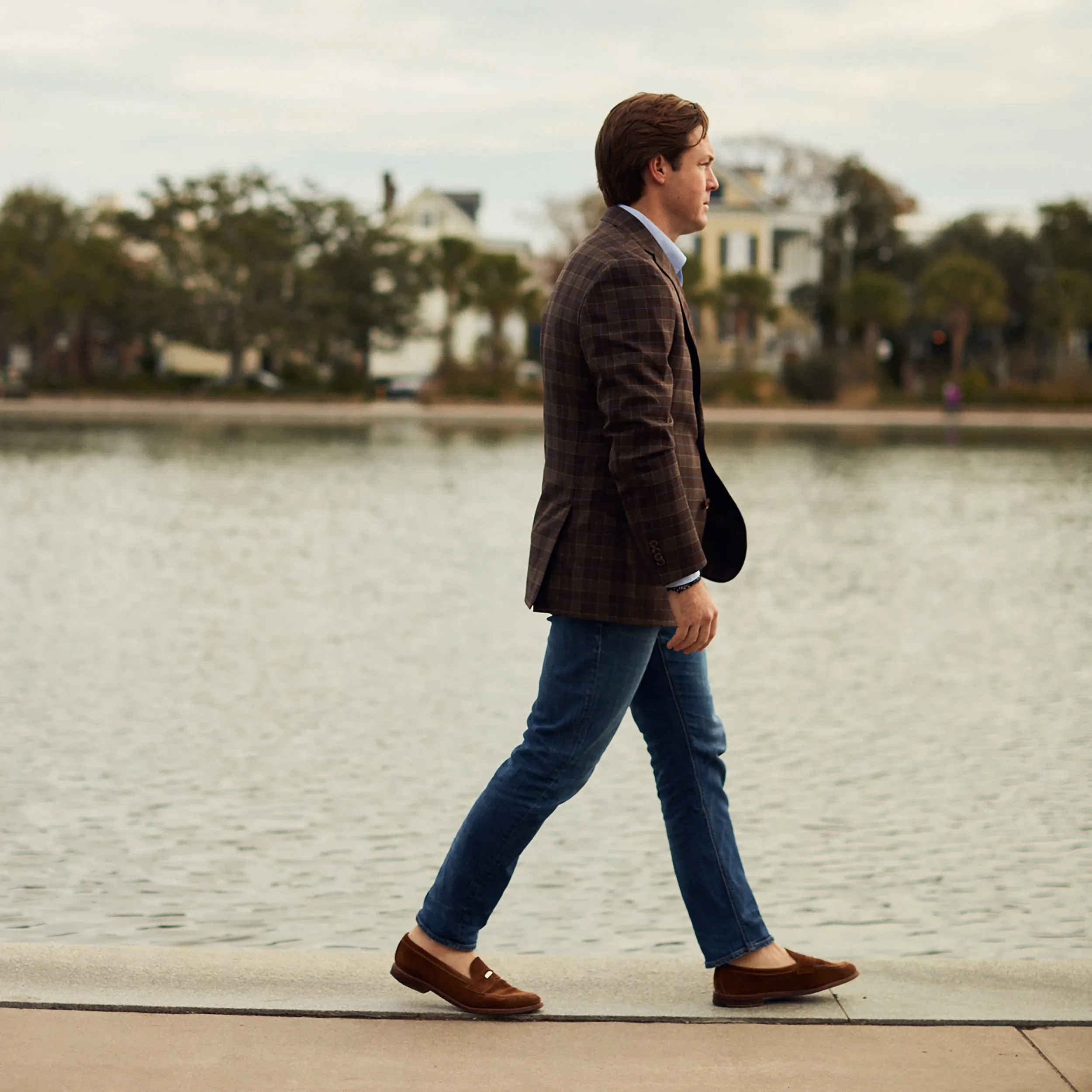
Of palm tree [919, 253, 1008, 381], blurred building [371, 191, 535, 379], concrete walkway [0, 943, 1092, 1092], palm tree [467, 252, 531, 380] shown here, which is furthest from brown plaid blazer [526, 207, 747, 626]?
blurred building [371, 191, 535, 379]

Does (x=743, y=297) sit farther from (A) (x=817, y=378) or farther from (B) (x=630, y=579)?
(B) (x=630, y=579)

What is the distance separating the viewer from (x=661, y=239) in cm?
393

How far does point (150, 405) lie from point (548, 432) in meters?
58.3

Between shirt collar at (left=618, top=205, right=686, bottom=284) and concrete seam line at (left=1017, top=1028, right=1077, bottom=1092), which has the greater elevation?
shirt collar at (left=618, top=205, right=686, bottom=284)

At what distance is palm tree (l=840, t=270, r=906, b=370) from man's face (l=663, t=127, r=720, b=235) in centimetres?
6402

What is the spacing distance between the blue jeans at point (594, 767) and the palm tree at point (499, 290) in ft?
209

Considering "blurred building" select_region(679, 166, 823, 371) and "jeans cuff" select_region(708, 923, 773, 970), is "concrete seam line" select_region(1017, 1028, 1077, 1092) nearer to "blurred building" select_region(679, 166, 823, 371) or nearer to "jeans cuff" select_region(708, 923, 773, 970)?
"jeans cuff" select_region(708, 923, 773, 970)

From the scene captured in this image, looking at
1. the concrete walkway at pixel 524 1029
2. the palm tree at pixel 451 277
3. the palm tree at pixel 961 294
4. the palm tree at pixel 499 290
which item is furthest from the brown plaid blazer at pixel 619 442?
the palm tree at pixel 451 277

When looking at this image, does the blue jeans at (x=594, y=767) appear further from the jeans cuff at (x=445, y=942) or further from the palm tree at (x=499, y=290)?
the palm tree at (x=499, y=290)

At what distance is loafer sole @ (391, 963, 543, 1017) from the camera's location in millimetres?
3830

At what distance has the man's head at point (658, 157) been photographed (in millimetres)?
3898

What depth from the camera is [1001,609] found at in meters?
12.3

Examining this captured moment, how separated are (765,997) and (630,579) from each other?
92cm

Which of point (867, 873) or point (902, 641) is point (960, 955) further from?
point (902, 641)
